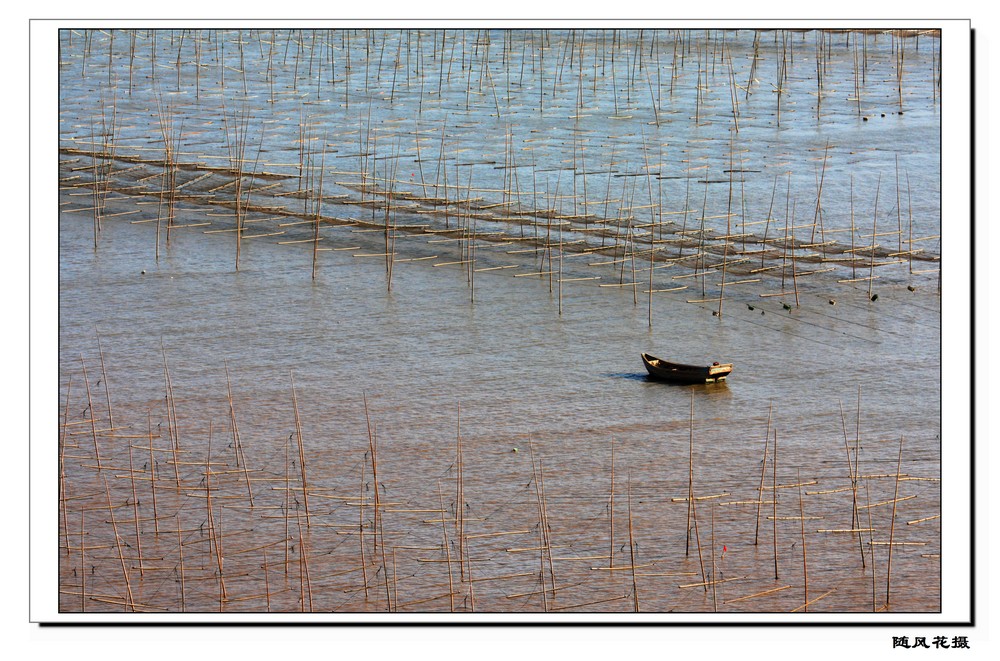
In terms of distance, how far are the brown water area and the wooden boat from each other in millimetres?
100

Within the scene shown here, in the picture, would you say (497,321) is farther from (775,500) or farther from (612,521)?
(775,500)

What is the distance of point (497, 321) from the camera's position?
1357 centimetres

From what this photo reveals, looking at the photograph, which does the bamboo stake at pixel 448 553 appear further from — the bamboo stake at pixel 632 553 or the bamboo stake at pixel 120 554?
the bamboo stake at pixel 120 554

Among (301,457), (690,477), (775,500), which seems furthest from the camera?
(301,457)

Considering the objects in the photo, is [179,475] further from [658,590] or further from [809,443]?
[809,443]

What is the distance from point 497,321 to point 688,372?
78.2 inches

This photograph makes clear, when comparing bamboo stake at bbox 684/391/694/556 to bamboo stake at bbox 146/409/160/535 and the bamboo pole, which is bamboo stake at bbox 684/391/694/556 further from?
bamboo stake at bbox 146/409/160/535

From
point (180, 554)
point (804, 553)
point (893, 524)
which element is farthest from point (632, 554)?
point (180, 554)

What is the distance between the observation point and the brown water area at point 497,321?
10031 millimetres

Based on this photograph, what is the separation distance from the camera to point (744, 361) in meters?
12.8

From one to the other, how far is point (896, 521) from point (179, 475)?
4829 millimetres

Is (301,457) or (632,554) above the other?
(301,457)

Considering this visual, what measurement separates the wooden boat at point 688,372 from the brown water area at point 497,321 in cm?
10
